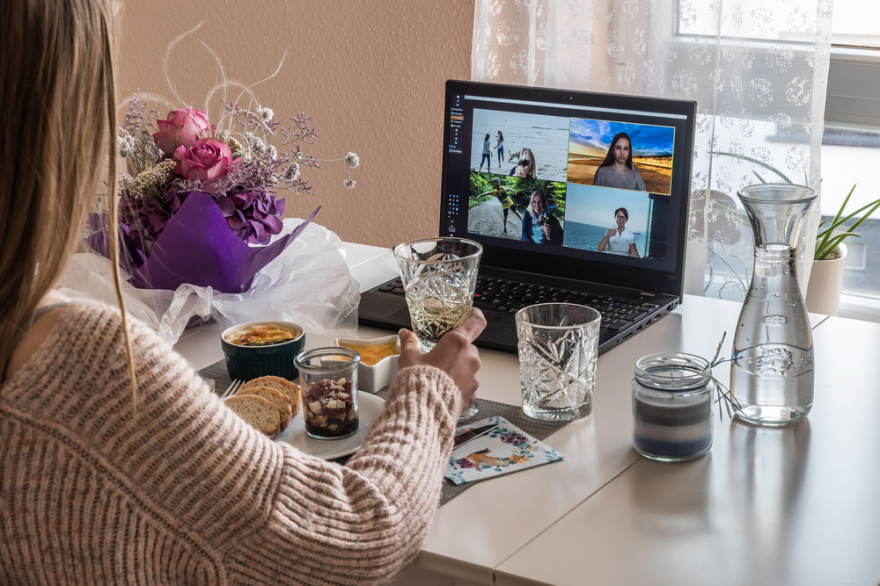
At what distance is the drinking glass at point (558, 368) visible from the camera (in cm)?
99

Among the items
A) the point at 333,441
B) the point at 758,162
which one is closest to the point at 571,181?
the point at 333,441

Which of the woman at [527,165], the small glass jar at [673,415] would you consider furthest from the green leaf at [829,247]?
the small glass jar at [673,415]

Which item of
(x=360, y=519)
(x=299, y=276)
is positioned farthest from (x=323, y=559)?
(x=299, y=276)

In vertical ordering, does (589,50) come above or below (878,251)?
above

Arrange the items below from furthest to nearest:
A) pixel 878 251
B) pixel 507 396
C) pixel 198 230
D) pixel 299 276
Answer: pixel 878 251
pixel 299 276
pixel 198 230
pixel 507 396

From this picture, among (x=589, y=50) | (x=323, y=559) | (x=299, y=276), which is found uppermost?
(x=589, y=50)

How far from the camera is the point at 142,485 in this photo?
2.06 feet

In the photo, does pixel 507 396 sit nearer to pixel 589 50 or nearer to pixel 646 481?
pixel 646 481

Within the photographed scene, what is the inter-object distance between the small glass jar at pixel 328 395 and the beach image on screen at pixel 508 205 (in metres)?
0.55

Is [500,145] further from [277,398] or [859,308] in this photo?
[859,308]

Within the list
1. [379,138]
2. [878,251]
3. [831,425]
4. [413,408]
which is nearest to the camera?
[413,408]

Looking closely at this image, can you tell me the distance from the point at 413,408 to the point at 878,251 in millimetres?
1877

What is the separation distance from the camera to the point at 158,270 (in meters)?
1.26

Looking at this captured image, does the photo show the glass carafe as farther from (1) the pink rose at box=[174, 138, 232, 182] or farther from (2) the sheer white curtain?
(2) the sheer white curtain
